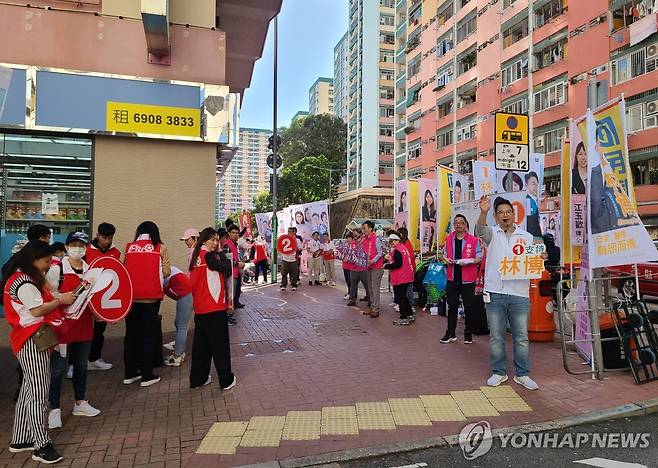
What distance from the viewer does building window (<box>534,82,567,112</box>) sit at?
29.0 m

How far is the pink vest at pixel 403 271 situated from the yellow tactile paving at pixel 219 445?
16.9ft

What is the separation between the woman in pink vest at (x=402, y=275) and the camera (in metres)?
8.69

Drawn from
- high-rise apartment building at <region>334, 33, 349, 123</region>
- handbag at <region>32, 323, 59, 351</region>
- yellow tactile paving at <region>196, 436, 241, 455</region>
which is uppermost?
high-rise apartment building at <region>334, 33, 349, 123</region>

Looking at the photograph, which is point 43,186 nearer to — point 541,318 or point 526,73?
point 541,318

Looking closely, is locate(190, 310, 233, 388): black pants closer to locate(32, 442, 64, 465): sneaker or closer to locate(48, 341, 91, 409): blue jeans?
locate(48, 341, 91, 409): blue jeans

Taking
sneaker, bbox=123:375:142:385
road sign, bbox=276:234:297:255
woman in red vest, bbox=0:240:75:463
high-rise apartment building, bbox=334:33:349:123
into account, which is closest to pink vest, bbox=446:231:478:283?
sneaker, bbox=123:375:142:385

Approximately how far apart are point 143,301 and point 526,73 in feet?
108

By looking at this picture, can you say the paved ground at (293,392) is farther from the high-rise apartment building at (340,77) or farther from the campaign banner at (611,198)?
the high-rise apartment building at (340,77)

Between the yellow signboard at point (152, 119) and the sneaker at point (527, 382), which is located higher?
the yellow signboard at point (152, 119)

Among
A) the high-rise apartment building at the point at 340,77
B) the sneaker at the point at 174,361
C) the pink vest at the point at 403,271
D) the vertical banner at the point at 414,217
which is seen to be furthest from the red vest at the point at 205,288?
the high-rise apartment building at the point at 340,77

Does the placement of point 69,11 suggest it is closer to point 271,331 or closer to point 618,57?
point 271,331

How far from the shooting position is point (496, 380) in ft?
17.2

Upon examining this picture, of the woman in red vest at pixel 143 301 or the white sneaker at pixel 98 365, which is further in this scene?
the white sneaker at pixel 98 365

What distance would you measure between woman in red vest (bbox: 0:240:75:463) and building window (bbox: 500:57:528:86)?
34393 mm
